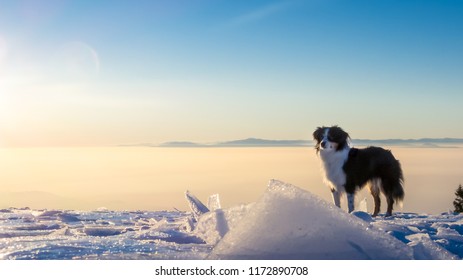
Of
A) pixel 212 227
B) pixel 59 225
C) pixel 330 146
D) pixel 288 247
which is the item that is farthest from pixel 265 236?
pixel 330 146

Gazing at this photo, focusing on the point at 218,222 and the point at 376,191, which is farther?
the point at 376,191

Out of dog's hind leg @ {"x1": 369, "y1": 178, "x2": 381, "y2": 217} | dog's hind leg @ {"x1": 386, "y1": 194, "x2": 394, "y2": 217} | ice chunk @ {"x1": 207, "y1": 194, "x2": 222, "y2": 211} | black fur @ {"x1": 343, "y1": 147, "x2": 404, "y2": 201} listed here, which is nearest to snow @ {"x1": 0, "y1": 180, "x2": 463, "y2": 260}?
ice chunk @ {"x1": 207, "y1": 194, "x2": 222, "y2": 211}

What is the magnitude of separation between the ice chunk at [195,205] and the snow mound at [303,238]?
3.29 metres

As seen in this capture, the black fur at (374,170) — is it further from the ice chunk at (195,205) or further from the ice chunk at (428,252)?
the ice chunk at (428,252)

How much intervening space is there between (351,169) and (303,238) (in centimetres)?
779

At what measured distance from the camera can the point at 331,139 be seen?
12.3 m

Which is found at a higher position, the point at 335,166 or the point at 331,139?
the point at 331,139

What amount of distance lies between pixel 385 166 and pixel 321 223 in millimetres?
8856

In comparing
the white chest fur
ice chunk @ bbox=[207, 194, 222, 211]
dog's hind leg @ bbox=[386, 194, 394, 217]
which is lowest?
dog's hind leg @ bbox=[386, 194, 394, 217]

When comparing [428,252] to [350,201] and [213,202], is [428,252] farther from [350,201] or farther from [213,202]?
[350,201]

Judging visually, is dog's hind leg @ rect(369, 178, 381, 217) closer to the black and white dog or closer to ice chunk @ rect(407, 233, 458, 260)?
the black and white dog

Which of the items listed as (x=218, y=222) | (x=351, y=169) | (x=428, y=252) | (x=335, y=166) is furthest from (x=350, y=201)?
(x=428, y=252)

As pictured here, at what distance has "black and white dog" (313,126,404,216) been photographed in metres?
12.3
